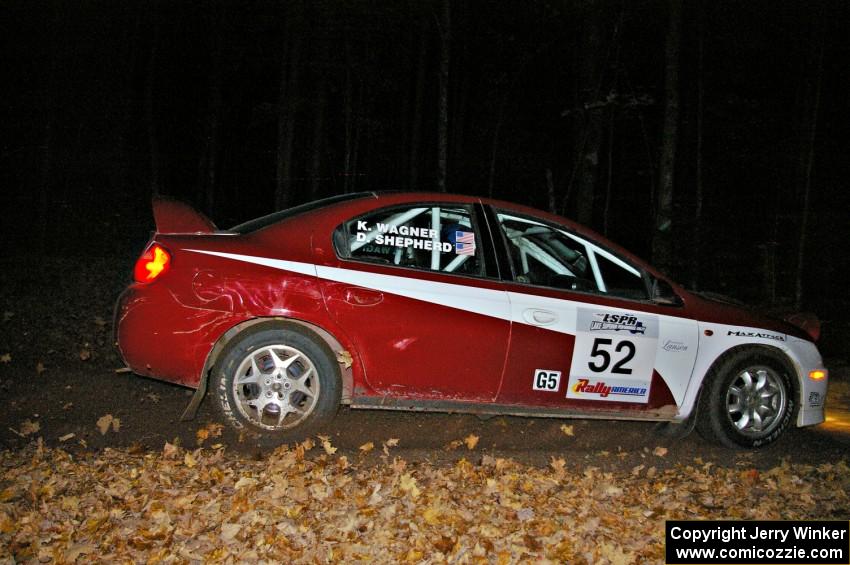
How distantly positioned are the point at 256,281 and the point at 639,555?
286cm

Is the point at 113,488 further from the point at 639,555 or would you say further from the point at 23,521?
the point at 639,555

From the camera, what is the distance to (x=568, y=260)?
19.6 feet

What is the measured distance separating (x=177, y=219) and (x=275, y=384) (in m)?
1.33

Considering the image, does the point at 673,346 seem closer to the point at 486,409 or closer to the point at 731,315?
the point at 731,315

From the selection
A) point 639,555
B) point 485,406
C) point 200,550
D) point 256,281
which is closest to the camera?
point 200,550

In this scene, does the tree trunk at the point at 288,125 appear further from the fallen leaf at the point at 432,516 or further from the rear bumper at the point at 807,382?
the fallen leaf at the point at 432,516

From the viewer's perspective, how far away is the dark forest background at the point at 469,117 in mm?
18688

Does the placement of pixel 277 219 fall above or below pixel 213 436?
above

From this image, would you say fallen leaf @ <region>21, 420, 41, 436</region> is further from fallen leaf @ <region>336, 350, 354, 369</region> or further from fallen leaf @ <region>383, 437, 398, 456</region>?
fallen leaf @ <region>383, 437, 398, 456</region>

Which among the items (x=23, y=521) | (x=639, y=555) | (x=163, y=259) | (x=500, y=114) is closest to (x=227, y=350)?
(x=163, y=259)

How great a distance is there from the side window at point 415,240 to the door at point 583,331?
0.30m

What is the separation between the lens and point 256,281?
5.31 m

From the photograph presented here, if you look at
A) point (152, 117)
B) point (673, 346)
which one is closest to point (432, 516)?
point (673, 346)

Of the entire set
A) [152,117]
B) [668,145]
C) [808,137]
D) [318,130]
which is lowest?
[668,145]
